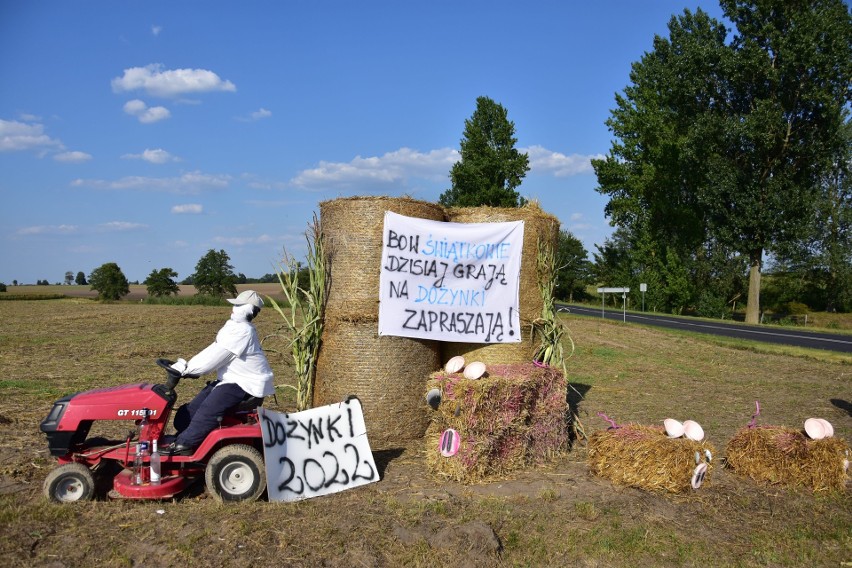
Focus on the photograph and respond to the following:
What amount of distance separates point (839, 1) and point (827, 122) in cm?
630

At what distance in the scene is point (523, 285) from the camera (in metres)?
8.14

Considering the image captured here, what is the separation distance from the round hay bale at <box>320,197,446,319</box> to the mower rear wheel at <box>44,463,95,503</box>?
311cm

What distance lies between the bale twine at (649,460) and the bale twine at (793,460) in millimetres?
523

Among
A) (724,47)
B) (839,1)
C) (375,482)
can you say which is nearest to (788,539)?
(375,482)

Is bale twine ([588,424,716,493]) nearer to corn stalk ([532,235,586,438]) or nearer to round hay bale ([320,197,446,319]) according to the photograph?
corn stalk ([532,235,586,438])

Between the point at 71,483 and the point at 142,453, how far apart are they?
0.60 meters

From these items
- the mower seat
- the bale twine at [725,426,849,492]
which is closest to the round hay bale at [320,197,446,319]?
the mower seat

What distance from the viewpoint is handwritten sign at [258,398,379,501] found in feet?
18.8

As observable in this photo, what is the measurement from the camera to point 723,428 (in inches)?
356

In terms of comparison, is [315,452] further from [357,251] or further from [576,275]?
[576,275]

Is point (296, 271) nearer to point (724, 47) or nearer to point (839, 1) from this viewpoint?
point (724, 47)

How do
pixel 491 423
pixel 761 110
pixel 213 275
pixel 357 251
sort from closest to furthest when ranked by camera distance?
pixel 491 423 < pixel 357 251 < pixel 761 110 < pixel 213 275

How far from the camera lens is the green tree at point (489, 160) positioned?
36969mm

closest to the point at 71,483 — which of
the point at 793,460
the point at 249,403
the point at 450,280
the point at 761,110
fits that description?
the point at 249,403
